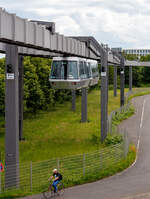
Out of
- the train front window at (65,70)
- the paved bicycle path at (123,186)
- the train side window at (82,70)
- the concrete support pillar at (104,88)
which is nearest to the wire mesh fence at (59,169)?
the paved bicycle path at (123,186)

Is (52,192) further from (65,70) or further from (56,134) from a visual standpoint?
(56,134)

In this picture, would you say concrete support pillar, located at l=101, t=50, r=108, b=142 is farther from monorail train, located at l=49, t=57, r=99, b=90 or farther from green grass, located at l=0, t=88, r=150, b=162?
monorail train, located at l=49, t=57, r=99, b=90

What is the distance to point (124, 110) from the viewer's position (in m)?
41.5

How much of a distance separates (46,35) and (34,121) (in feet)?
75.7

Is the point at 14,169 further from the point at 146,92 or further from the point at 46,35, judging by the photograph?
the point at 146,92

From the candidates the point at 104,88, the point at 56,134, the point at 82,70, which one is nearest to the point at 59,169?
the point at 104,88

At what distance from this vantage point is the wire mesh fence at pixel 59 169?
15.6 metres

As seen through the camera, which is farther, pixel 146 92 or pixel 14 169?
pixel 146 92

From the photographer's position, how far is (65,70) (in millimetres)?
23922

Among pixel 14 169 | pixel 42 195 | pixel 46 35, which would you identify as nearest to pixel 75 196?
pixel 42 195

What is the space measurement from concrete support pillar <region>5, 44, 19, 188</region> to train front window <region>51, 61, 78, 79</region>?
8504 millimetres

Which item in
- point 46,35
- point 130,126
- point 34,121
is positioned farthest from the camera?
point 34,121

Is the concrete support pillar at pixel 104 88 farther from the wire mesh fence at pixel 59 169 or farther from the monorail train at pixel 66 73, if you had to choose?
the wire mesh fence at pixel 59 169

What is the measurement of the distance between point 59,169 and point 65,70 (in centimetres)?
855
